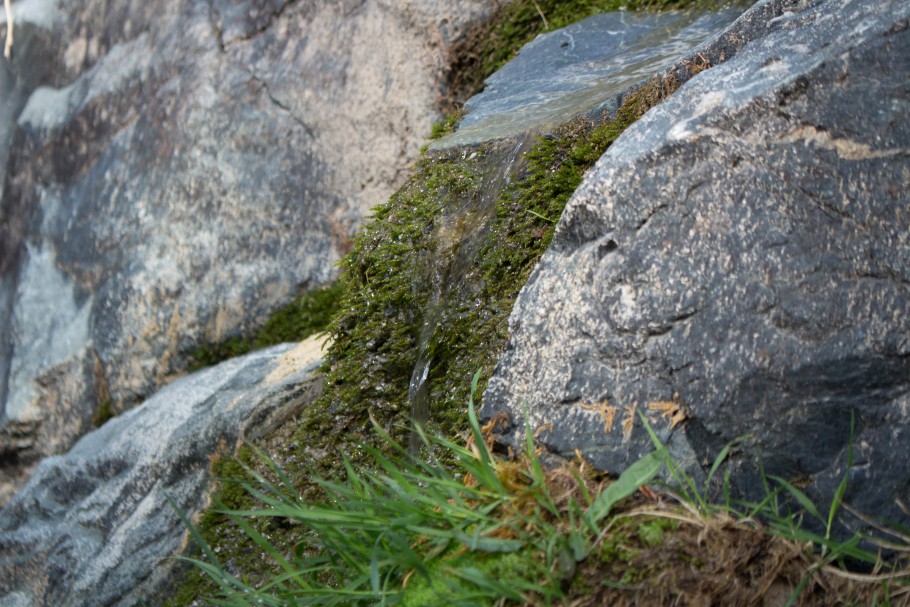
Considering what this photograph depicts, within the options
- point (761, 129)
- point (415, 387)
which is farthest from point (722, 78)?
point (415, 387)

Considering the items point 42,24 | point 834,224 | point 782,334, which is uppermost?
point 42,24

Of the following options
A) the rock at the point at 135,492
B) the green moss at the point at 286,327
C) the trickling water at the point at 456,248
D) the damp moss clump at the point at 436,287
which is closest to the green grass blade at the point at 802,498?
the damp moss clump at the point at 436,287

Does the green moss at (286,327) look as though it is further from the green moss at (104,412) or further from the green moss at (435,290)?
the green moss at (435,290)

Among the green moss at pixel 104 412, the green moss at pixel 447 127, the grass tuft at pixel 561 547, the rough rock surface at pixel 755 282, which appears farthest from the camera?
the green moss at pixel 104 412

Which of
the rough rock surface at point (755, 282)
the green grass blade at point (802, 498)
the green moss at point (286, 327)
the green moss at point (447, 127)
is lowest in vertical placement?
the green moss at point (286, 327)

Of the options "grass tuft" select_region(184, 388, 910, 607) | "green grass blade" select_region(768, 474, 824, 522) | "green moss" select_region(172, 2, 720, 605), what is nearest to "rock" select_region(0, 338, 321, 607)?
"green moss" select_region(172, 2, 720, 605)

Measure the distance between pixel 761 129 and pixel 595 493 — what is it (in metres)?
0.85

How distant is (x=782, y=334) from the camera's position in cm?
181

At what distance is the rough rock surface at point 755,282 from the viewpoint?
5.82ft

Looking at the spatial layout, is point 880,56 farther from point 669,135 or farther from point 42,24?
point 42,24

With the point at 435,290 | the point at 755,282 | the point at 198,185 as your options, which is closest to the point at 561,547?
the point at 755,282

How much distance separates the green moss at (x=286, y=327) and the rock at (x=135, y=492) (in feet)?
1.28

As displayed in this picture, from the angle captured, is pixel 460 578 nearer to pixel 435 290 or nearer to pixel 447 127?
pixel 435 290

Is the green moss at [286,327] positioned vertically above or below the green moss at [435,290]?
below
